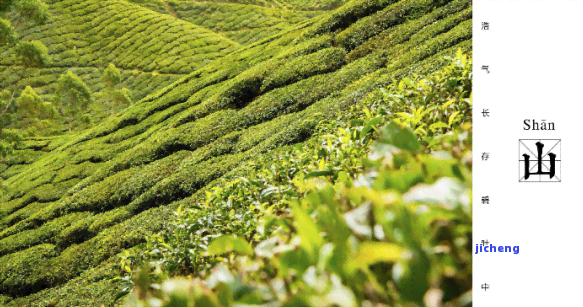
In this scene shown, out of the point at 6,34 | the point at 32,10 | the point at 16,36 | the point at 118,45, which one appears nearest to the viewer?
the point at 6,34

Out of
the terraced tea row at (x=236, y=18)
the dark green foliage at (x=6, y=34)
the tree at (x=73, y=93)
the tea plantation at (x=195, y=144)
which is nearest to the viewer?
the tea plantation at (x=195, y=144)

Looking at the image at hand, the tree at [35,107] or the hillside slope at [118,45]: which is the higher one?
the hillside slope at [118,45]

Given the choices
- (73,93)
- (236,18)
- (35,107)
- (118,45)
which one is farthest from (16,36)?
(236,18)

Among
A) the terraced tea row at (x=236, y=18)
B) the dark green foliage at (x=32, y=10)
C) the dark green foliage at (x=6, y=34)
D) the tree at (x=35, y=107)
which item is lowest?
the tree at (x=35, y=107)

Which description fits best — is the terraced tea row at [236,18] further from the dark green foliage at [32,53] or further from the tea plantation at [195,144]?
the dark green foliage at [32,53]

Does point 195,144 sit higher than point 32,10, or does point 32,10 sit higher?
point 32,10

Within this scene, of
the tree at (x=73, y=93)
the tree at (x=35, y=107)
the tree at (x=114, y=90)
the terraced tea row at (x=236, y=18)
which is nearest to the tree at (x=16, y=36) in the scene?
the tree at (x=73, y=93)

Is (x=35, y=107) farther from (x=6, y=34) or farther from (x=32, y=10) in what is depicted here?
(x=6, y=34)

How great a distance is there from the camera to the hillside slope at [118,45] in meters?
60.0

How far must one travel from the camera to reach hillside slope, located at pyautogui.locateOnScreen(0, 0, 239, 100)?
197 ft

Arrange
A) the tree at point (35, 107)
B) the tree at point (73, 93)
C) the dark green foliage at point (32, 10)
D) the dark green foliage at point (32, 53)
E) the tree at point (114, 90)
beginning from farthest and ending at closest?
1. the tree at point (114, 90)
2. the tree at point (73, 93)
3. the tree at point (35, 107)
4. the dark green foliage at point (32, 53)
5. the dark green foliage at point (32, 10)

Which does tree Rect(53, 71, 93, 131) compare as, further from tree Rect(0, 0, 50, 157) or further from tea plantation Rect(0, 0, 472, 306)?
tea plantation Rect(0, 0, 472, 306)

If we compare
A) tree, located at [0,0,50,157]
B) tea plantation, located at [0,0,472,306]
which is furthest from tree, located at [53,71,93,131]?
tea plantation, located at [0,0,472,306]

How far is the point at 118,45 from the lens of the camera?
214ft
